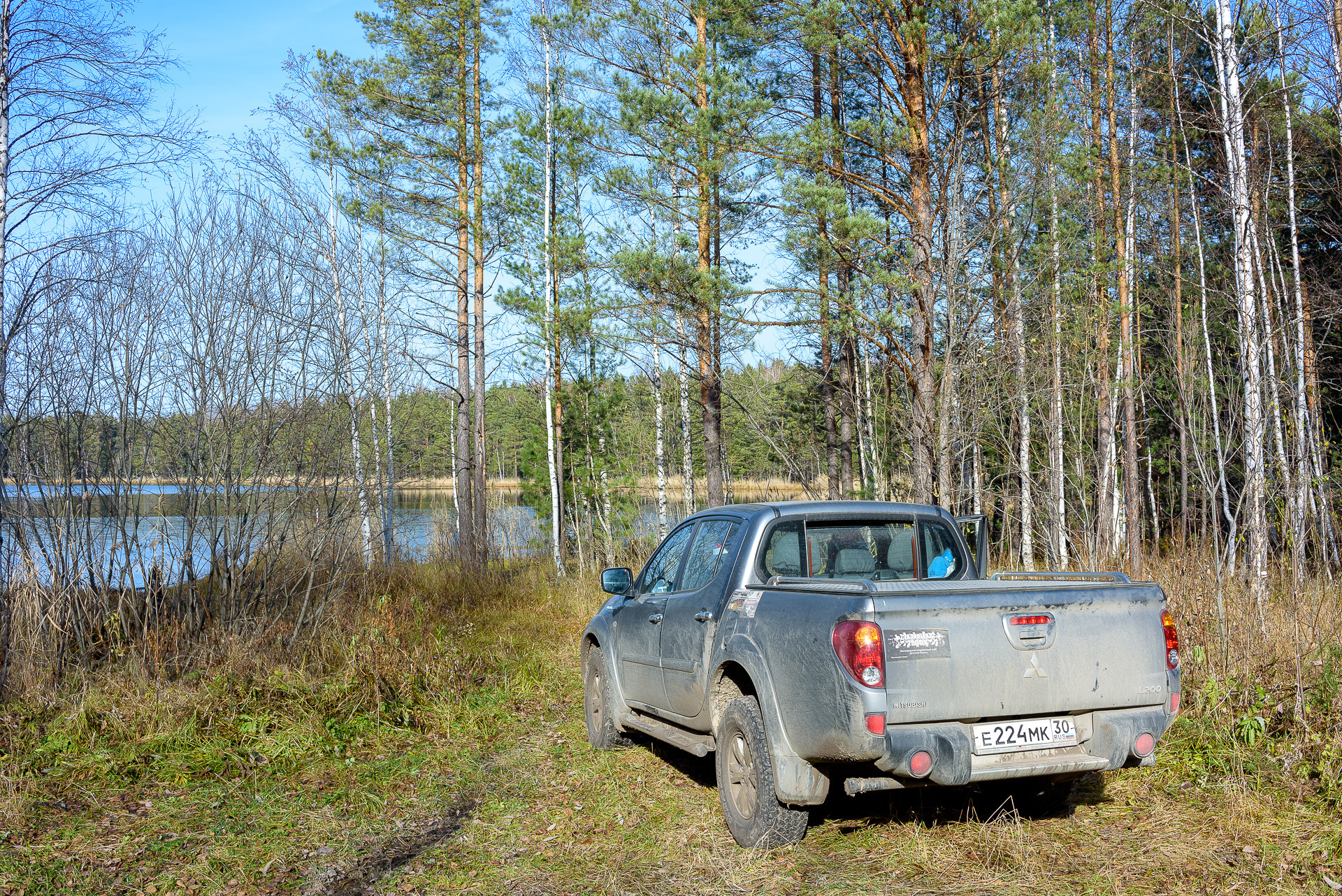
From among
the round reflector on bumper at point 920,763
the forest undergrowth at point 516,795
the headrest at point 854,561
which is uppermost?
the headrest at point 854,561

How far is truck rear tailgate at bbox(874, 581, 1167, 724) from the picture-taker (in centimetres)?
374

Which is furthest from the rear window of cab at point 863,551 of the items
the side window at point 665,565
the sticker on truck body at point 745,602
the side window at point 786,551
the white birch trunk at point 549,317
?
the white birch trunk at point 549,317

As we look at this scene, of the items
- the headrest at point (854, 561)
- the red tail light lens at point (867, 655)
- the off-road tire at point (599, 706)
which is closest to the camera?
the red tail light lens at point (867, 655)

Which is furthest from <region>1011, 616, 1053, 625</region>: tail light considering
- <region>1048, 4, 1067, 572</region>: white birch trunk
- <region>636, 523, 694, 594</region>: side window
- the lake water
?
the lake water

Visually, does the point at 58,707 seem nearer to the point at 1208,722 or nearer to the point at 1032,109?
the point at 1208,722

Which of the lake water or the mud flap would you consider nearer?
the mud flap

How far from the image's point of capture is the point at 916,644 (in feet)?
12.3

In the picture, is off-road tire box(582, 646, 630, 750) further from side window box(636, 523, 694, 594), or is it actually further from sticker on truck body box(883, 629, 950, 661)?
sticker on truck body box(883, 629, 950, 661)

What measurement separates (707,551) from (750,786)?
4.92ft

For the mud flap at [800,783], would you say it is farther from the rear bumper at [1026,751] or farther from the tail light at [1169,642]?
the tail light at [1169,642]

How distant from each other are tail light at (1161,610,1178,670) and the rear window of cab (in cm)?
123

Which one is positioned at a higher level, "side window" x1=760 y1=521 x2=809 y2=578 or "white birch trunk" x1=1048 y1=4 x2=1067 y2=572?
"white birch trunk" x1=1048 y1=4 x2=1067 y2=572

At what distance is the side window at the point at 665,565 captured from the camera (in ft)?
19.5

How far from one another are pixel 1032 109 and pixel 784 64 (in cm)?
472
